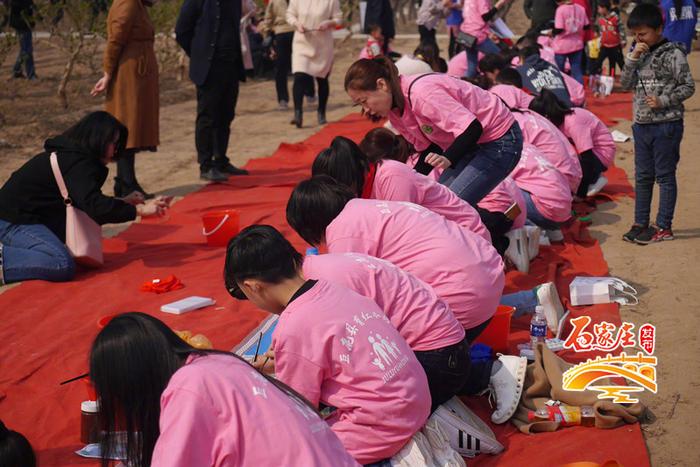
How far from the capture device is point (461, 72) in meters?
10.7

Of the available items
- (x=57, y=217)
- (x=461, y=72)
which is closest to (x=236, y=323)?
(x=57, y=217)

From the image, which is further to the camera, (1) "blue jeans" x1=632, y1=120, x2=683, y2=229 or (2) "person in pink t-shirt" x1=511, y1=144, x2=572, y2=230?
(2) "person in pink t-shirt" x1=511, y1=144, x2=572, y2=230

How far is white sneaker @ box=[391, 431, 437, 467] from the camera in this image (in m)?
2.87

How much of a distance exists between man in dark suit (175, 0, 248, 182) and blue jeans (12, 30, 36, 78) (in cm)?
502

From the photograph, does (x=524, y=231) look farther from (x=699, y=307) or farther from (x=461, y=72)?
(x=461, y=72)

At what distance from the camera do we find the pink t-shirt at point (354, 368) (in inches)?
103

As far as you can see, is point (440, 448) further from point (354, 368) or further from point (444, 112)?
point (444, 112)

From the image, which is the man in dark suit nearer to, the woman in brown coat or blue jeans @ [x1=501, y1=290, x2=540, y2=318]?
the woman in brown coat

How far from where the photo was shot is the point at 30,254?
515cm

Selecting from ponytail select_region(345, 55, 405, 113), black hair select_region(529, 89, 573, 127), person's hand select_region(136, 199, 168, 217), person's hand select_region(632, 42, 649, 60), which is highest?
ponytail select_region(345, 55, 405, 113)

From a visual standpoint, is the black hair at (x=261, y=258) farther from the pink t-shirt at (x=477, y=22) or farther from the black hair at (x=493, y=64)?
the pink t-shirt at (x=477, y=22)

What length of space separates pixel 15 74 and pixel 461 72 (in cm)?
635

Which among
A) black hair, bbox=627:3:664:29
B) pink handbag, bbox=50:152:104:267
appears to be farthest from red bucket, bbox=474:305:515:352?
pink handbag, bbox=50:152:104:267

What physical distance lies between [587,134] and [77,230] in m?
3.51
